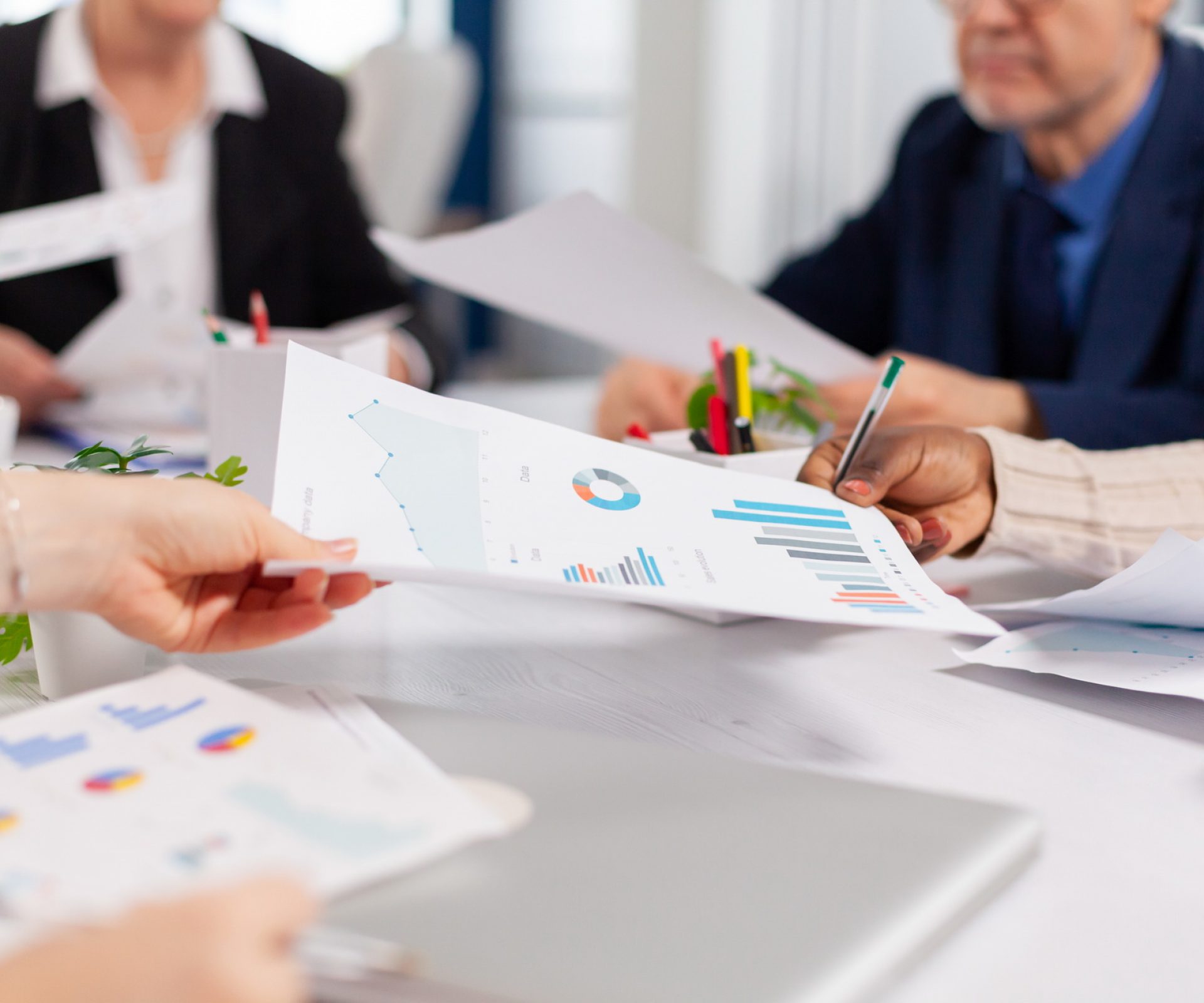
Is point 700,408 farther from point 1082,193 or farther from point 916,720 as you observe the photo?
point 1082,193

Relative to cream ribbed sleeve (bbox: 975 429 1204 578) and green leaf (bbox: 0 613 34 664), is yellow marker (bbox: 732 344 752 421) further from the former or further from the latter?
green leaf (bbox: 0 613 34 664)

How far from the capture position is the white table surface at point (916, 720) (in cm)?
37

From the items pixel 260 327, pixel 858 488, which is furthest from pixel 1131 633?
pixel 260 327

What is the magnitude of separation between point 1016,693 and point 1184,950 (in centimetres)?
22

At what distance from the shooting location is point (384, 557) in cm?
49

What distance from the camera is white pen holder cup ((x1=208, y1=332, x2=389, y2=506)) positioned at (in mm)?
752

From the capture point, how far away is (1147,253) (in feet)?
4.42

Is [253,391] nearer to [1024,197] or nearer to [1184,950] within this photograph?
[1184,950]

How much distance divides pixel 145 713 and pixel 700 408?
0.43 meters

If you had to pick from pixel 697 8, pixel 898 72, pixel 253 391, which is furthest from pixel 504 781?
pixel 697 8

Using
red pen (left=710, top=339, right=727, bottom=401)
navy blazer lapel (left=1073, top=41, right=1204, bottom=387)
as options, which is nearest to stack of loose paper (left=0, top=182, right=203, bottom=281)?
red pen (left=710, top=339, right=727, bottom=401)

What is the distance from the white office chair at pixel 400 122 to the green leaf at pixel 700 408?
2492 mm

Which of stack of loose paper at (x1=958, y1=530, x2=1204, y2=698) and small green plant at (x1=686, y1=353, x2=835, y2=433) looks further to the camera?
small green plant at (x1=686, y1=353, x2=835, y2=433)

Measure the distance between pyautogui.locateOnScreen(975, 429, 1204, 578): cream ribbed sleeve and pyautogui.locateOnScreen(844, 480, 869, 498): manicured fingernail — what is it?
0.11m
